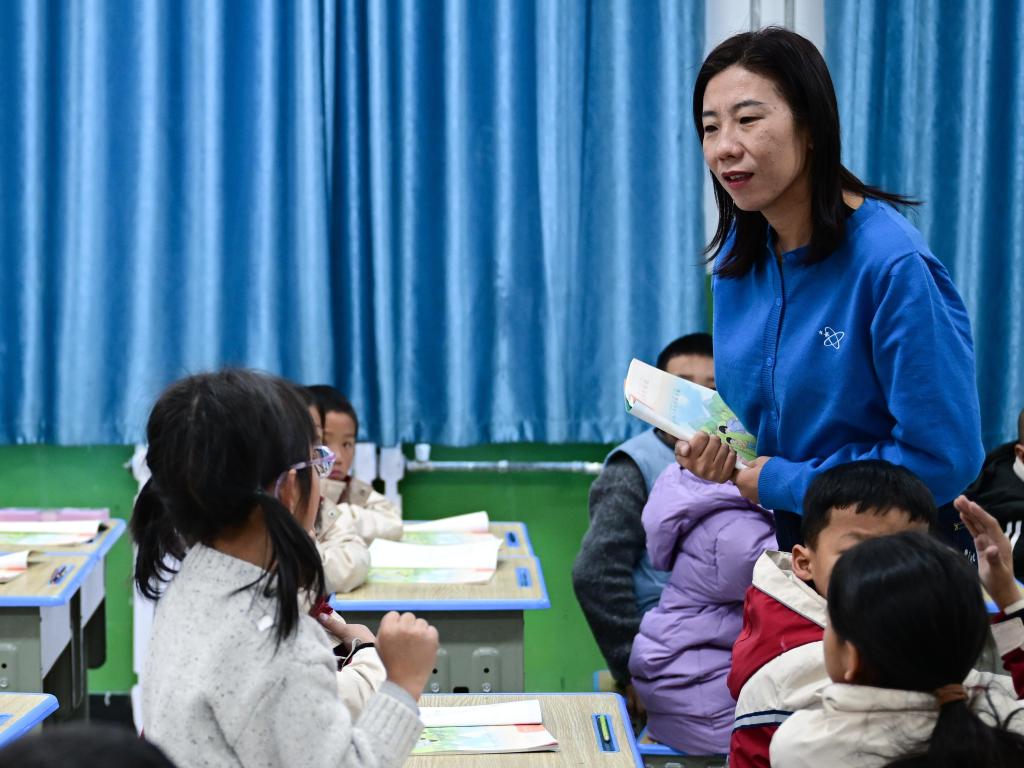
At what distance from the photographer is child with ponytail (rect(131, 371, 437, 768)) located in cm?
132

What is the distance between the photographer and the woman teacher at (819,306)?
5.37 ft

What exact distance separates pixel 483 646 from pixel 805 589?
3.76 ft

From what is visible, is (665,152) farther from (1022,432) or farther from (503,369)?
(1022,432)

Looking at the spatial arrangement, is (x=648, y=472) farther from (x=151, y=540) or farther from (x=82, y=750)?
(x=82, y=750)

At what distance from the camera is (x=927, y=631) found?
50.9 inches

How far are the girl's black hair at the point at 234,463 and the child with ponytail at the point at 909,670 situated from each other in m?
0.61

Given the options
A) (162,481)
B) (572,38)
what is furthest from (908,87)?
(162,481)

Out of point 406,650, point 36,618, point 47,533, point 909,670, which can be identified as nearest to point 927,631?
point 909,670

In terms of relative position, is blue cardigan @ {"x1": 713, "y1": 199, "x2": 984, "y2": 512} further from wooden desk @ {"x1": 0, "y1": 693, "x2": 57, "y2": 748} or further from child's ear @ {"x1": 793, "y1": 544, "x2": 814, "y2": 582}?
wooden desk @ {"x1": 0, "y1": 693, "x2": 57, "y2": 748}

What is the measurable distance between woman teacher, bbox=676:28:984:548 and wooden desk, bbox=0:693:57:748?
3.59ft

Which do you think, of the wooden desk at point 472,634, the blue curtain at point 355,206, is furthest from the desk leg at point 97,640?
the wooden desk at point 472,634

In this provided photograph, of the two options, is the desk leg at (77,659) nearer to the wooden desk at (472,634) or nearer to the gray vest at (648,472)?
the wooden desk at (472,634)

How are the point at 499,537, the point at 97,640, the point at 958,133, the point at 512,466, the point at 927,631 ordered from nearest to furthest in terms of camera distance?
1. the point at 927,631
2. the point at 499,537
3. the point at 97,640
4. the point at 958,133
5. the point at 512,466

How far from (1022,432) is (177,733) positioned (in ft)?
9.64
